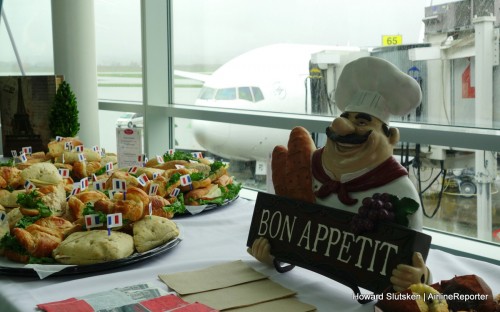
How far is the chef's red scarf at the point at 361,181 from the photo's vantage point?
117 centimetres

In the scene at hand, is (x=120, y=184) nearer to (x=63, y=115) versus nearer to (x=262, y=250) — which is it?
(x=262, y=250)

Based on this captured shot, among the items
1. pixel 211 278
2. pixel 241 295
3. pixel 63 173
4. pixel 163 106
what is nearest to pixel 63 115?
pixel 163 106

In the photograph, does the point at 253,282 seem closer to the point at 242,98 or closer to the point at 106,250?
the point at 106,250

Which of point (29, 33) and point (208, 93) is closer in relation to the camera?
point (208, 93)

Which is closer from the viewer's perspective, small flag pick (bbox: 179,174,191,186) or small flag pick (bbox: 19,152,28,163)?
small flag pick (bbox: 179,174,191,186)

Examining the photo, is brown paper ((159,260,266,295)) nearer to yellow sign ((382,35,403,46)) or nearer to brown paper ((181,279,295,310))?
brown paper ((181,279,295,310))

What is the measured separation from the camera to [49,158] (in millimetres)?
2418

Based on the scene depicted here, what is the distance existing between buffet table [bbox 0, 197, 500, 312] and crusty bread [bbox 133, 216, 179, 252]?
4 centimetres

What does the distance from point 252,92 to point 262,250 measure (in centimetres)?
317

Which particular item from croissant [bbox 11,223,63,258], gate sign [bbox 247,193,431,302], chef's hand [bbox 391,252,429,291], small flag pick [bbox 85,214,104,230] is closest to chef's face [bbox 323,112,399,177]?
gate sign [bbox 247,193,431,302]

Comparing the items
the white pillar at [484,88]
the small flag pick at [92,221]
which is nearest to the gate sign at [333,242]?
the small flag pick at [92,221]

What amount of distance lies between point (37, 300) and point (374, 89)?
0.82 metres

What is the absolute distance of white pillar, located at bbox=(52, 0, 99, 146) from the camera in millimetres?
3285

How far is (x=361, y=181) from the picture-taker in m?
1.19
